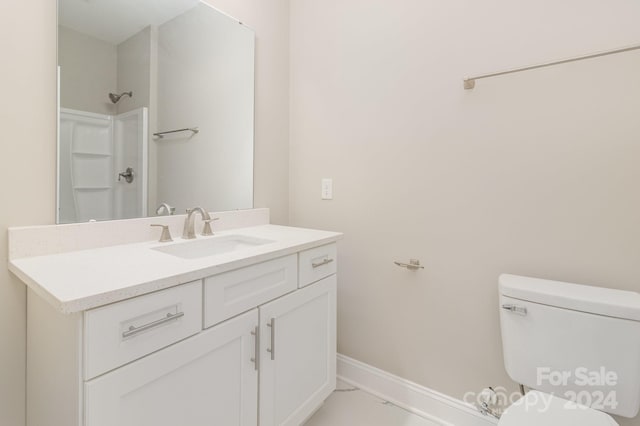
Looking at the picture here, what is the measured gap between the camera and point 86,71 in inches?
44.5

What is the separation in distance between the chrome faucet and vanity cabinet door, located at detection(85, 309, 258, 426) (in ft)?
1.70

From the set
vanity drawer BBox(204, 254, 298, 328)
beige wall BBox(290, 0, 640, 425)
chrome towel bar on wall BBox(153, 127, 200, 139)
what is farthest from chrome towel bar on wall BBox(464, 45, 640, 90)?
chrome towel bar on wall BBox(153, 127, 200, 139)

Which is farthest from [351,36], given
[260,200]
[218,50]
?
[260,200]

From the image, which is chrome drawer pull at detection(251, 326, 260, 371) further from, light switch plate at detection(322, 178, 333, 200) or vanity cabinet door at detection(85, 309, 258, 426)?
light switch plate at detection(322, 178, 333, 200)

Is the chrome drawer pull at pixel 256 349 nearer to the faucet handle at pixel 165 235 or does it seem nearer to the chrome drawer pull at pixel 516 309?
the faucet handle at pixel 165 235

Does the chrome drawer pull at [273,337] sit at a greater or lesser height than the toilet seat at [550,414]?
greater

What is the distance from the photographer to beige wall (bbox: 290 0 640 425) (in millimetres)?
1125

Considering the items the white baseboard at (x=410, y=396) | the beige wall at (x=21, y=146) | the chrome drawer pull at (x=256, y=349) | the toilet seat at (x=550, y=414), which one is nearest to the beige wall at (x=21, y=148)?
the beige wall at (x=21, y=146)

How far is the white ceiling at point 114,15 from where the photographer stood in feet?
3.58

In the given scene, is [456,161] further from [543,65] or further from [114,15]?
[114,15]

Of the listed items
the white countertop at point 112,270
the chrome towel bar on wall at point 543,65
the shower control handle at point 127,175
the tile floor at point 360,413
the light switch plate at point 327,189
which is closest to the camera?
the white countertop at point 112,270

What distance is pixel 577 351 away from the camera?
1043mm

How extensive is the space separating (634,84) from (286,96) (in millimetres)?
1600

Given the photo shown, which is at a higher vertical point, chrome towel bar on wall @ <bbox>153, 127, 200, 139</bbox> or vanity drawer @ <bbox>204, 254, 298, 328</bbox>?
chrome towel bar on wall @ <bbox>153, 127, 200, 139</bbox>
